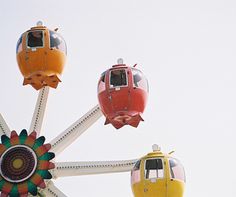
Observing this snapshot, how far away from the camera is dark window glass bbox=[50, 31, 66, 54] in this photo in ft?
54.3

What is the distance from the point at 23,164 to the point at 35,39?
382 centimetres

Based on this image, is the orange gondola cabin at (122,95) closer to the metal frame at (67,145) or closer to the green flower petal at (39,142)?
the green flower petal at (39,142)

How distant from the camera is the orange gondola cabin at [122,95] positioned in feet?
49.7

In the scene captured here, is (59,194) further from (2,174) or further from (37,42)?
(37,42)

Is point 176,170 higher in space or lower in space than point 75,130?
lower

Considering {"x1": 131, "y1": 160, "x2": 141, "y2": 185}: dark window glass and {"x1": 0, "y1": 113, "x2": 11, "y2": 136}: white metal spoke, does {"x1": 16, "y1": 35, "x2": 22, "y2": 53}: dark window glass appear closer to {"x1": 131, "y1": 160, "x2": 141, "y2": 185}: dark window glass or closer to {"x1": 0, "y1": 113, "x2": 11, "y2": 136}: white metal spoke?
{"x1": 0, "y1": 113, "x2": 11, "y2": 136}: white metal spoke

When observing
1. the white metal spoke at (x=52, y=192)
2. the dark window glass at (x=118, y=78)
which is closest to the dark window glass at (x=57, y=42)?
the dark window glass at (x=118, y=78)

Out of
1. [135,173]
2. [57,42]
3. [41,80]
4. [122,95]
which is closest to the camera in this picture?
[122,95]

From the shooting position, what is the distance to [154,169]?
53.1ft

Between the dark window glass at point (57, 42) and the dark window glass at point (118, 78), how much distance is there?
2.06m

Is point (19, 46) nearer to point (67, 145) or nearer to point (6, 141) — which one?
point (6, 141)

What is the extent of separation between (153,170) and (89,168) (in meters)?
2.89

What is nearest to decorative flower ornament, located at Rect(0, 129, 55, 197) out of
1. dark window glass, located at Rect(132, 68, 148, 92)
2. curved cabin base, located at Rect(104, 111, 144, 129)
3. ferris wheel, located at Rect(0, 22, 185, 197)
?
ferris wheel, located at Rect(0, 22, 185, 197)

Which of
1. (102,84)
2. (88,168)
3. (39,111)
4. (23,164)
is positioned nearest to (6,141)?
(23,164)
